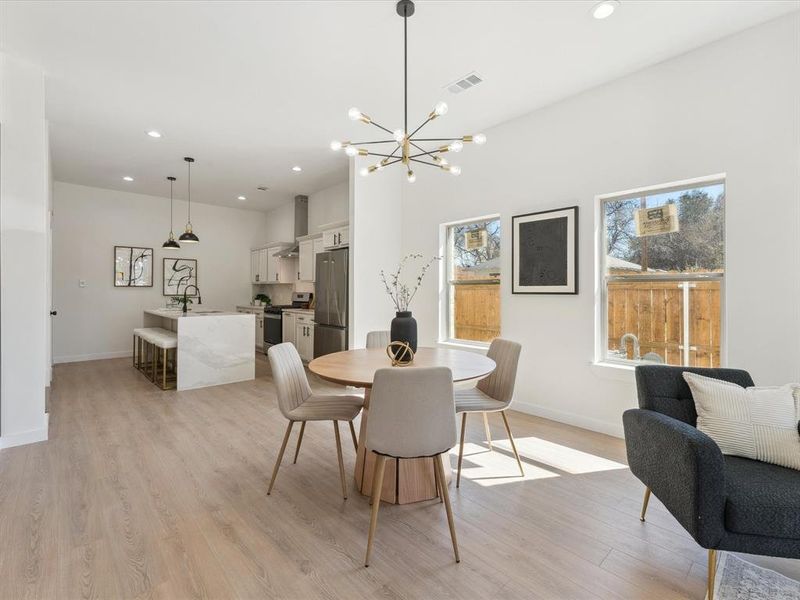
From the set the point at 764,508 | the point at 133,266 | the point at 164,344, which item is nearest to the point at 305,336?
the point at 164,344

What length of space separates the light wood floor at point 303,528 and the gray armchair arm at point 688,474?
0.34 meters

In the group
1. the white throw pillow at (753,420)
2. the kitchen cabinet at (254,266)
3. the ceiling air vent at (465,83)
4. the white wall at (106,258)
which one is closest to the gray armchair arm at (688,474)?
the white throw pillow at (753,420)

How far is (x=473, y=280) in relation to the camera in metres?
4.52

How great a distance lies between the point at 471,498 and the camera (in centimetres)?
231

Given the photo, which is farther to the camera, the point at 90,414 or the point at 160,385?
the point at 160,385

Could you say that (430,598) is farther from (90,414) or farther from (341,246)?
(341,246)

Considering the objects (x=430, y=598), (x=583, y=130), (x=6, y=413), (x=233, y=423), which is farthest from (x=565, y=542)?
Result: (x=6, y=413)

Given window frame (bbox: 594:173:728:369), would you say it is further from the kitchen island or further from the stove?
the stove

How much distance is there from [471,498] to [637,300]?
7.15 ft

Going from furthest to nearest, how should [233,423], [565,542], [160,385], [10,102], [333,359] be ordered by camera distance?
[160,385]
[233,423]
[10,102]
[333,359]
[565,542]

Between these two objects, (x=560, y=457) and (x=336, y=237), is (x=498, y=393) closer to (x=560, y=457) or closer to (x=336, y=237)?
(x=560, y=457)

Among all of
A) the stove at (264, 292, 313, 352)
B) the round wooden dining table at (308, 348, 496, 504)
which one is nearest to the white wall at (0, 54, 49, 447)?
the round wooden dining table at (308, 348, 496, 504)

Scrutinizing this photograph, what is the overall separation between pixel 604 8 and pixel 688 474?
8.57 ft

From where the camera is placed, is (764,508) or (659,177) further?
(659,177)
